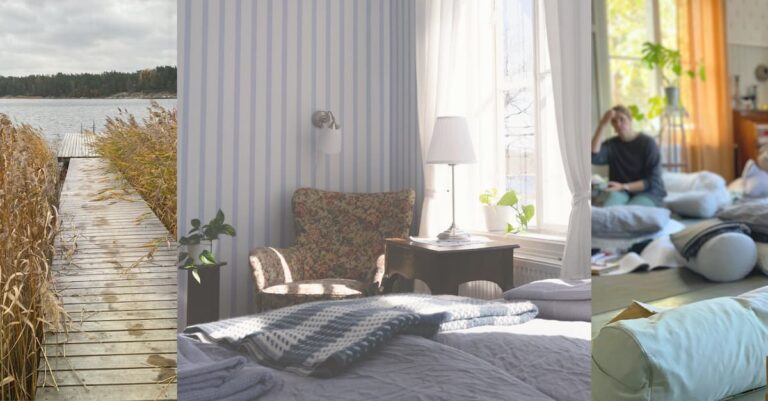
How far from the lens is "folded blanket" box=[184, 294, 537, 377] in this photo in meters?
0.67

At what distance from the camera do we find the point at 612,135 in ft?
4.52

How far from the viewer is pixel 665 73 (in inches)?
77.9

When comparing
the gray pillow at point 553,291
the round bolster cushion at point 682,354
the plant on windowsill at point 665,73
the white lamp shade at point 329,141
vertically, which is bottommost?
the round bolster cushion at point 682,354

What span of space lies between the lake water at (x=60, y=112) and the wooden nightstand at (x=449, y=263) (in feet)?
1.74

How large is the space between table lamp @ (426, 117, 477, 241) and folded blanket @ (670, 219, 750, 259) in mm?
1501

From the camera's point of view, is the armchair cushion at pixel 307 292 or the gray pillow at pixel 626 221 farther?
the gray pillow at pixel 626 221

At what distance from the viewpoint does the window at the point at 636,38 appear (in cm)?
174

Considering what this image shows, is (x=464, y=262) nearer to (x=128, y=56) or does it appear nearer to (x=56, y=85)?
(x=128, y=56)

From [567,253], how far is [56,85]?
0.87 metres

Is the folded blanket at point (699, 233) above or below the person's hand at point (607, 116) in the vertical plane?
below

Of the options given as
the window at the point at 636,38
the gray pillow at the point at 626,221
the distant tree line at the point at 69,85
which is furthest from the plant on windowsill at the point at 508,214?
the window at the point at 636,38

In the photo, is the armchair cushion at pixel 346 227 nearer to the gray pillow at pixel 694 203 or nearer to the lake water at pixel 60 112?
the lake water at pixel 60 112

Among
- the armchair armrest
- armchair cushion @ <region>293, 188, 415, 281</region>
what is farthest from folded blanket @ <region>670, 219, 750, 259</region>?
the armchair armrest

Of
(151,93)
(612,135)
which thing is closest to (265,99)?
(151,93)
